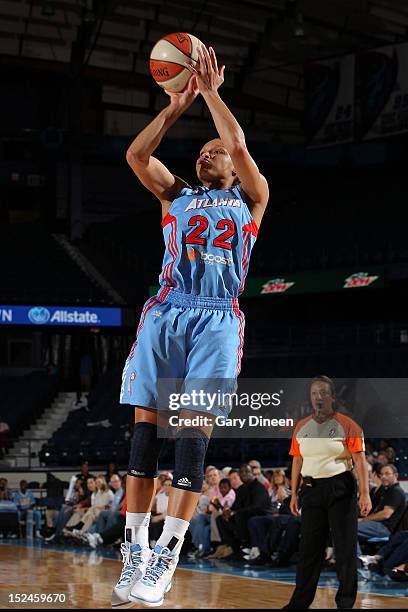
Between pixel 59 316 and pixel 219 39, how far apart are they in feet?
30.6

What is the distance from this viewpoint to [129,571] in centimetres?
470

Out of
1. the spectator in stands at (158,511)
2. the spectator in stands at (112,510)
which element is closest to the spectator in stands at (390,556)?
the spectator in stands at (158,511)

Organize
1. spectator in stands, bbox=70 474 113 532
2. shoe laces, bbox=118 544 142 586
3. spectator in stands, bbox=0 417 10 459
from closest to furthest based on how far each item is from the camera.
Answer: shoe laces, bbox=118 544 142 586 → spectator in stands, bbox=70 474 113 532 → spectator in stands, bbox=0 417 10 459

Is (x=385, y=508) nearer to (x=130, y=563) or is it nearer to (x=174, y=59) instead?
(x=130, y=563)

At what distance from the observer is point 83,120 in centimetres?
3103

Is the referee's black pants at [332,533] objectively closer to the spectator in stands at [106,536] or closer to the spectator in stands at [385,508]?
the spectator in stands at [385,508]

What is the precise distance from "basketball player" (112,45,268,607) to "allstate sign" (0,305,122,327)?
20.4m

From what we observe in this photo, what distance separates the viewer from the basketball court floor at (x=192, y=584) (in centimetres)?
922

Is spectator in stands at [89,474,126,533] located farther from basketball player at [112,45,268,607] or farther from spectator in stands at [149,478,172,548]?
basketball player at [112,45,268,607]

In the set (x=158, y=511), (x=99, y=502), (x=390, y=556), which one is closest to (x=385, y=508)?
(x=390, y=556)

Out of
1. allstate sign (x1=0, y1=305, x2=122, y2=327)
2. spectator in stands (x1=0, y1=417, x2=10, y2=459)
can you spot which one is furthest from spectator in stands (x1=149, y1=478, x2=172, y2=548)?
allstate sign (x1=0, y1=305, x2=122, y2=327)

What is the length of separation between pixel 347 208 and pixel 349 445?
20785 millimetres

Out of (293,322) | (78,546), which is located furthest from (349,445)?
(293,322)

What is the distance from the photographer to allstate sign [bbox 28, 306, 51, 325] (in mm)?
25141
